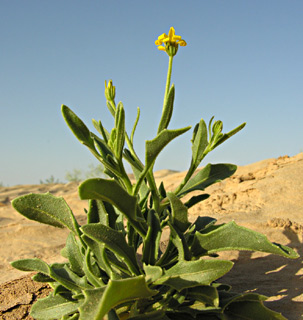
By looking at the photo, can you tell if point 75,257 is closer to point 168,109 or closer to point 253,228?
point 168,109

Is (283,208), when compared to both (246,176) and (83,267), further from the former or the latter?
(83,267)

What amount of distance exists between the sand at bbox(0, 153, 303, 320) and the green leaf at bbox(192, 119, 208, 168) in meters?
1.14

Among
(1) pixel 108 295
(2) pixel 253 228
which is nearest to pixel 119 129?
(1) pixel 108 295

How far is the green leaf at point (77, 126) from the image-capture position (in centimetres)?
193

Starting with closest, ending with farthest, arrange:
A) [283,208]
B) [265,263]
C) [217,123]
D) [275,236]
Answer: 1. [217,123]
2. [265,263]
3. [275,236]
4. [283,208]

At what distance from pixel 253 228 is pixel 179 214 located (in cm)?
234

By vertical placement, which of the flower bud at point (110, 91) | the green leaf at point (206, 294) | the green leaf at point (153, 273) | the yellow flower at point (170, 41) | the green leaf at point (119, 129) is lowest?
the green leaf at point (206, 294)

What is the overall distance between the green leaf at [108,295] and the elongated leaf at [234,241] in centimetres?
48

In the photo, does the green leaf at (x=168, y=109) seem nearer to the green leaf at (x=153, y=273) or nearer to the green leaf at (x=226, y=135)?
the green leaf at (x=226, y=135)

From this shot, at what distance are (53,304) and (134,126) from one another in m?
1.18

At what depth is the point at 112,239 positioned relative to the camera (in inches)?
75.7

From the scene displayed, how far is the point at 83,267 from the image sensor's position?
2.15 metres

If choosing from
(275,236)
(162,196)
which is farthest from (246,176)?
(162,196)

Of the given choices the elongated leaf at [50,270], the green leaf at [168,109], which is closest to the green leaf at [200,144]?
the green leaf at [168,109]
